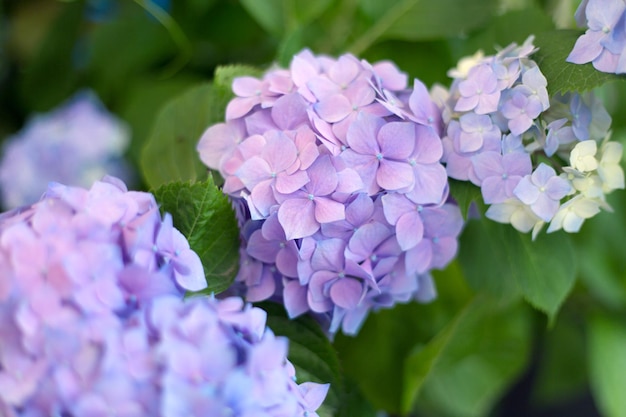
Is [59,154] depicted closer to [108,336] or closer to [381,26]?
[381,26]

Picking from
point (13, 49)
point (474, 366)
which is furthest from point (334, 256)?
point (13, 49)

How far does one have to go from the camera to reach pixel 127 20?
25.9 inches

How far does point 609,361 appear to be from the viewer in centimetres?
59

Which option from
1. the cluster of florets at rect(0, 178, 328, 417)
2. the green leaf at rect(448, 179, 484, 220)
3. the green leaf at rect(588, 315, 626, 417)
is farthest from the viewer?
the green leaf at rect(588, 315, 626, 417)

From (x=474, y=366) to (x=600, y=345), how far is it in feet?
0.37

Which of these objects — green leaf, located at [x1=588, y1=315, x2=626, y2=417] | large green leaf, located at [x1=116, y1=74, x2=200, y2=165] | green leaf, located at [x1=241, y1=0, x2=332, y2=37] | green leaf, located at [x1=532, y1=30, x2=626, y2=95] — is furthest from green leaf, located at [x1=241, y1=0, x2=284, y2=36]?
green leaf, located at [x1=588, y1=315, x2=626, y2=417]

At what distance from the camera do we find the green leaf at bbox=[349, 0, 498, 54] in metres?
0.47

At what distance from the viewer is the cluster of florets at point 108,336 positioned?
0.78 feet

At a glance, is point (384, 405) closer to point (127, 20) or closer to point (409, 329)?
point (409, 329)

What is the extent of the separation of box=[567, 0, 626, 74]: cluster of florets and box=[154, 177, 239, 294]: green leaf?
0.18m

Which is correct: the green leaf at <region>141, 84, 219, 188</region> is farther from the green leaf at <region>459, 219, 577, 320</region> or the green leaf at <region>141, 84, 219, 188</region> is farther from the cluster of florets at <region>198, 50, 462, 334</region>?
the green leaf at <region>459, 219, 577, 320</region>

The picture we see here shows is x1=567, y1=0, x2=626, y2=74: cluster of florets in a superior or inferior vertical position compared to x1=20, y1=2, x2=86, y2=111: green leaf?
superior

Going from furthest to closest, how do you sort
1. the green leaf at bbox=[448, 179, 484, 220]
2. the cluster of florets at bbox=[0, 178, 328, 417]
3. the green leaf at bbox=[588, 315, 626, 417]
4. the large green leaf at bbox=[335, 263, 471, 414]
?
the green leaf at bbox=[588, 315, 626, 417] < the large green leaf at bbox=[335, 263, 471, 414] < the green leaf at bbox=[448, 179, 484, 220] < the cluster of florets at bbox=[0, 178, 328, 417]

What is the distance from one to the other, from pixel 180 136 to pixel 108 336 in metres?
0.19
